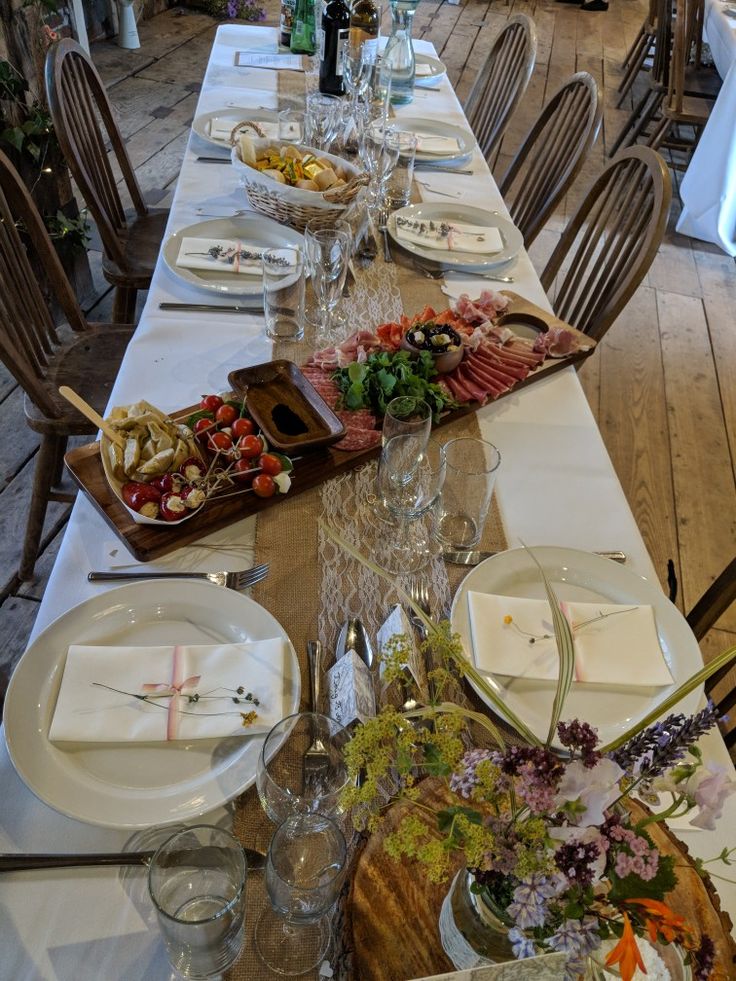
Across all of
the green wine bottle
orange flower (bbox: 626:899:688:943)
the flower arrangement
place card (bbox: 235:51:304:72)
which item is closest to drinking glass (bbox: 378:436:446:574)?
the flower arrangement

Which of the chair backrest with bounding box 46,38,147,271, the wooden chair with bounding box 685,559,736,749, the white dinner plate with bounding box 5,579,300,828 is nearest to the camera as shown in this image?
the white dinner plate with bounding box 5,579,300,828

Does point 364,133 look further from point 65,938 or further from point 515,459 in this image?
point 65,938

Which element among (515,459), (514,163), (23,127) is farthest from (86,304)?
(515,459)

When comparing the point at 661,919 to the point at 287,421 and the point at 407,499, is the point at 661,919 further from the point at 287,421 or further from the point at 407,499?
the point at 287,421

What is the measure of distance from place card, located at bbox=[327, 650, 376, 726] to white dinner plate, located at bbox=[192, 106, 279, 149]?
158 centimetres

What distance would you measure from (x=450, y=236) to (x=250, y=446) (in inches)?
35.5

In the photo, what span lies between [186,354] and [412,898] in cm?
97

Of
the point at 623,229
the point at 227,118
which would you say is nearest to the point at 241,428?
the point at 623,229

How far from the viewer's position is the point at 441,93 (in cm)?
254

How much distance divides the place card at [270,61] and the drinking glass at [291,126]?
61cm

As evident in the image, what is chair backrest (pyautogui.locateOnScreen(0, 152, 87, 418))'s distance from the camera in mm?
1498

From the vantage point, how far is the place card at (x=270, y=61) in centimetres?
247

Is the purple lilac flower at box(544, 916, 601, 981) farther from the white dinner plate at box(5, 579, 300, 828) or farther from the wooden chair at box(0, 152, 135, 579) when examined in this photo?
the wooden chair at box(0, 152, 135, 579)

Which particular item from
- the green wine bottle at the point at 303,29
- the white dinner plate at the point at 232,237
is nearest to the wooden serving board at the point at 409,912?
the white dinner plate at the point at 232,237
